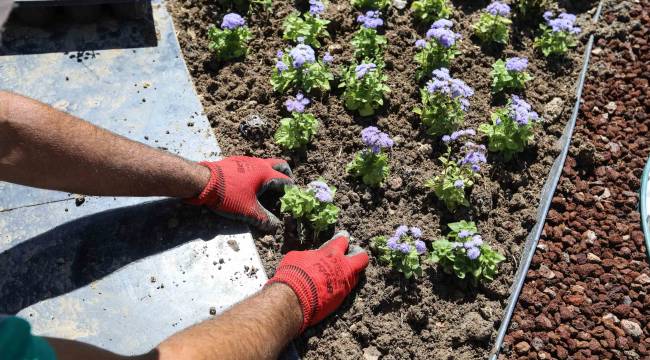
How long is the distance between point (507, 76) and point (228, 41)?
6.11ft

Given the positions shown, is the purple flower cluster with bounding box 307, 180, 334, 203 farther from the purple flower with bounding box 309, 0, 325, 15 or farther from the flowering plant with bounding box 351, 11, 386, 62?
the purple flower with bounding box 309, 0, 325, 15

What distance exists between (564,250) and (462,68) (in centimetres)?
141

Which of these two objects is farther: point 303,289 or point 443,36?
point 443,36

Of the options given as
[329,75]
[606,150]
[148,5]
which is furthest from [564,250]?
[148,5]

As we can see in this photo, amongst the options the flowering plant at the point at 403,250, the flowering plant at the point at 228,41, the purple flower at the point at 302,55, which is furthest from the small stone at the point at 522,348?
the flowering plant at the point at 228,41

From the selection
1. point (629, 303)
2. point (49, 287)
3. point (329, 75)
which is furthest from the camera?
point (329, 75)

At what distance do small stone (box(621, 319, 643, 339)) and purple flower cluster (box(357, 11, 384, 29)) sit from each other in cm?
235

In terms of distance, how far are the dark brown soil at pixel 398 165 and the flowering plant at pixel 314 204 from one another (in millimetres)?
152

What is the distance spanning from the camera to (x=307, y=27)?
15.7 feet

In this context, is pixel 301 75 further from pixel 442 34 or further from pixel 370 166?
pixel 442 34

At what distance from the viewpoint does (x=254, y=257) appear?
4.09m

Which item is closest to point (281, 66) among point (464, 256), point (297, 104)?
point (297, 104)

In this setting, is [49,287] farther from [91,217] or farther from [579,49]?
[579,49]

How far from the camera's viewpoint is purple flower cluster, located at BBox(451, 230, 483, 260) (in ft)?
12.9
